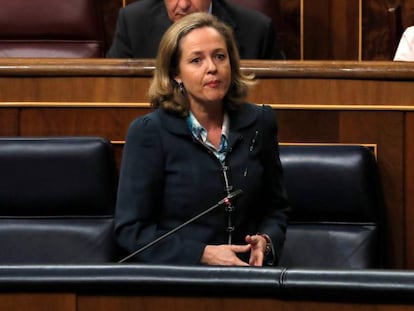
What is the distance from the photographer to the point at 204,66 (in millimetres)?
1413

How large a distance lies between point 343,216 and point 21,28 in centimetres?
93

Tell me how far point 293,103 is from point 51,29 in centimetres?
73

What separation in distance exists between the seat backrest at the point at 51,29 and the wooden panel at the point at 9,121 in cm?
49

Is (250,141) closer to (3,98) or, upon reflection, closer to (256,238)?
(256,238)

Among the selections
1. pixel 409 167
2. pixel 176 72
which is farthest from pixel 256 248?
pixel 409 167

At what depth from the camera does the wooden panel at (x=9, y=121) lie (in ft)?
5.54

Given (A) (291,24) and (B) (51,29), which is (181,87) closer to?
(B) (51,29)

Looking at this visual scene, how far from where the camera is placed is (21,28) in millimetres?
2213

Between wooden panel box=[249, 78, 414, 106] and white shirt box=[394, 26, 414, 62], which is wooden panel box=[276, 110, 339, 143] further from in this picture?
white shirt box=[394, 26, 414, 62]

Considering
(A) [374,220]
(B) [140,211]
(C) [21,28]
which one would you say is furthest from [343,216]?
(C) [21,28]

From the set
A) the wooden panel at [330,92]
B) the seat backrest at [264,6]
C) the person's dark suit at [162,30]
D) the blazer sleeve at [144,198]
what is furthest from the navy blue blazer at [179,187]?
the seat backrest at [264,6]

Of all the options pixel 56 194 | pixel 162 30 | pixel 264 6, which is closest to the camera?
pixel 56 194

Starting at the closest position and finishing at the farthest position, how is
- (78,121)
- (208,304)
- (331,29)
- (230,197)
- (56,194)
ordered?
(208,304)
(230,197)
(56,194)
(78,121)
(331,29)

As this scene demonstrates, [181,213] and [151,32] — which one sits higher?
[151,32]
